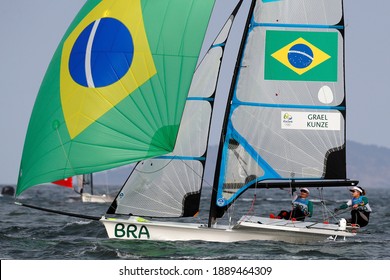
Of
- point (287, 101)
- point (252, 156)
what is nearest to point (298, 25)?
point (287, 101)

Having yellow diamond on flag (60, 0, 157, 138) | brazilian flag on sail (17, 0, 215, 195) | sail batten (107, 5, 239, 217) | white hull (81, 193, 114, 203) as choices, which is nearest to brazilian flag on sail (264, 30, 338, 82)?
sail batten (107, 5, 239, 217)

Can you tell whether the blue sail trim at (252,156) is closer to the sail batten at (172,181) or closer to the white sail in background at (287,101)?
the white sail in background at (287,101)

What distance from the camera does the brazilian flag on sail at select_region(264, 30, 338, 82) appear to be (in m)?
17.2

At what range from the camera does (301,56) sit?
17.3 metres

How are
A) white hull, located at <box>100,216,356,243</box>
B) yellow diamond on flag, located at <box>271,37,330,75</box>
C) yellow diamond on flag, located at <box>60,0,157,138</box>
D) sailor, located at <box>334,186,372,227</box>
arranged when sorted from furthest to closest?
1. sailor, located at <box>334,186,372,227</box>
2. yellow diamond on flag, located at <box>271,37,330,75</box>
3. white hull, located at <box>100,216,356,243</box>
4. yellow diamond on flag, located at <box>60,0,157,138</box>

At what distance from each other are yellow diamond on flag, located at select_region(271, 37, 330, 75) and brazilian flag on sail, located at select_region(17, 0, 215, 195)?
1.89 m

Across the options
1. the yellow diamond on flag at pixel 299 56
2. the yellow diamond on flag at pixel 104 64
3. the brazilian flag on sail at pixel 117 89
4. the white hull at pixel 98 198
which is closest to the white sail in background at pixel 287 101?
the yellow diamond on flag at pixel 299 56

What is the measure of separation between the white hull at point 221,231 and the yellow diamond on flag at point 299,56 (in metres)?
3.04

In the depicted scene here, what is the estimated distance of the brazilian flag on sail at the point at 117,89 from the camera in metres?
15.7

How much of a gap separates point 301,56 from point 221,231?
3.76 meters

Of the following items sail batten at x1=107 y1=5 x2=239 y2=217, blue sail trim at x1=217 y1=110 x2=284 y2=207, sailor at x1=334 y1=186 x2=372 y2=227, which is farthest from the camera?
sailor at x1=334 y1=186 x2=372 y2=227

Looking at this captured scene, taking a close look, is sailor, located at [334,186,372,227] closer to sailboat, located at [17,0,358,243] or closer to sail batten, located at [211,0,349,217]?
sailboat, located at [17,0,358,243]

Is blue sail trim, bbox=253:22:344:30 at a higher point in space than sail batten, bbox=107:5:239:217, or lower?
higher
